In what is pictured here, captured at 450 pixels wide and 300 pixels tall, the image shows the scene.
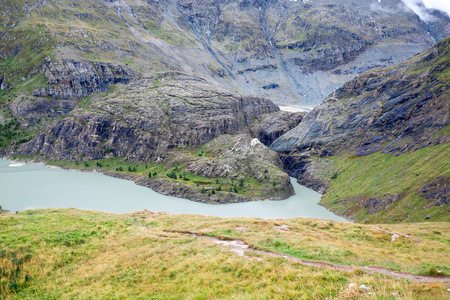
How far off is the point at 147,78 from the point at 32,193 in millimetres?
120539

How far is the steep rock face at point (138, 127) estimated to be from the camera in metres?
143

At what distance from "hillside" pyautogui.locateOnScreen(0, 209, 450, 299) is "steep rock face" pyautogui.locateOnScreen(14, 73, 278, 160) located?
114 m

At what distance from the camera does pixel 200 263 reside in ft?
66.7

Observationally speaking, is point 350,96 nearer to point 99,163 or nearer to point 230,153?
point 230,153

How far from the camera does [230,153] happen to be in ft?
436

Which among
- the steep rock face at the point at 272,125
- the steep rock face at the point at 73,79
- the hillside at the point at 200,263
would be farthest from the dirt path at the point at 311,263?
the steep rock face at the point at 73,79

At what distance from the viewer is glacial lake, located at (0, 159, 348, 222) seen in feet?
282

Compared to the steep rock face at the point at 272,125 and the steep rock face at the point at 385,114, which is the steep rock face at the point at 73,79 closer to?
the steep rock face at the point at 272,125

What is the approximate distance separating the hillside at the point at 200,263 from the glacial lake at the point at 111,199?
5749 centimetres

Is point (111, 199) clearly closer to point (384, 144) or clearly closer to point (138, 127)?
point (138, 127)

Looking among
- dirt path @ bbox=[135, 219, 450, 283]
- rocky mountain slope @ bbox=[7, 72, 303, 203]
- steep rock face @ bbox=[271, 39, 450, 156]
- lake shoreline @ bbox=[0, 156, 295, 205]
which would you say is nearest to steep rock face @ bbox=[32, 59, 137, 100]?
rocky mountain slope @ bbox=[7, 72, 303, 203]

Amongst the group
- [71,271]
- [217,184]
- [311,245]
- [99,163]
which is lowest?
[71,271]

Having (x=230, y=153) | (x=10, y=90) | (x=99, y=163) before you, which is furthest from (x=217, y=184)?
(x=10, y=90)

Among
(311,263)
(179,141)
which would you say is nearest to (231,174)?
(179,141)
